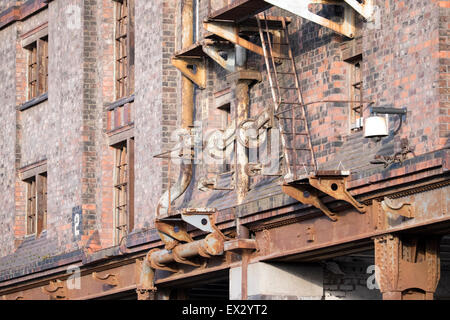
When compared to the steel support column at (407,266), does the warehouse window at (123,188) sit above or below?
above

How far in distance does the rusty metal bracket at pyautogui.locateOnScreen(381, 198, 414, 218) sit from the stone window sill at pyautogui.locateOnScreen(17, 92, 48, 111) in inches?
656

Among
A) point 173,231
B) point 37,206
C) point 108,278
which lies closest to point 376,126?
point 173,231

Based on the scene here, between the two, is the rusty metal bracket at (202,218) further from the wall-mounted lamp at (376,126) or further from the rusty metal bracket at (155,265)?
the wall-mounted lamp at (376,126)

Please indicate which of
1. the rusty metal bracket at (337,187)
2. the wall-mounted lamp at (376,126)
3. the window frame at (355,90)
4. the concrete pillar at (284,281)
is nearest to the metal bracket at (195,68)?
the concrete pillar at (284,281)

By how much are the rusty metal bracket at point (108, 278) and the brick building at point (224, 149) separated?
46 millimetres

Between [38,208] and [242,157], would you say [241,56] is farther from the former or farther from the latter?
[38,208]

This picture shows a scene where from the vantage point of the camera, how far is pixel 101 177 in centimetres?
3488

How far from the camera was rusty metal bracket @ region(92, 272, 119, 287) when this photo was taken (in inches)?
1292

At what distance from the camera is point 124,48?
3509 centimetres

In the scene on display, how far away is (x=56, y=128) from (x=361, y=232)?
14.6m

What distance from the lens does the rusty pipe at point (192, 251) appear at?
27875mm

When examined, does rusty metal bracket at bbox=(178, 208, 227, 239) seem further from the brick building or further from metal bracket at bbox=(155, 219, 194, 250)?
metal bracket at bbox=(155, 219, 194, 250)

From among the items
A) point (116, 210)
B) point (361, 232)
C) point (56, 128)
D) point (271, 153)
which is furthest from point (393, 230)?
point (56, 128)

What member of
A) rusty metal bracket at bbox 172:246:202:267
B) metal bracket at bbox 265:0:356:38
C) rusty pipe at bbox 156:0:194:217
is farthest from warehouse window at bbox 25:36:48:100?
metal bracket at bbox 265:0:356:38
